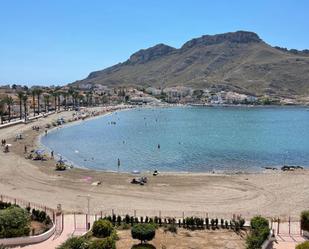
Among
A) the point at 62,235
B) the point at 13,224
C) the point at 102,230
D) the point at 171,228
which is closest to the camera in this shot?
the point at 102,230

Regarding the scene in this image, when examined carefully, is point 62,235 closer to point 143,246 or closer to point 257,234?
point 143,246

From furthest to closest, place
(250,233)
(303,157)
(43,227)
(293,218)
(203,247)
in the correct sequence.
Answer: (303,157), (293,218), (43,227), (250,233), (203,247)

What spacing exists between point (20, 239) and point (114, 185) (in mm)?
19954

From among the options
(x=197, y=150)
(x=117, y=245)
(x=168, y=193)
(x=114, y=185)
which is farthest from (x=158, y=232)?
(x=197, y=150)

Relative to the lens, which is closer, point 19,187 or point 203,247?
point 203,247

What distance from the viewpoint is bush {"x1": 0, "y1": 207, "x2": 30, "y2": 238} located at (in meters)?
25.9

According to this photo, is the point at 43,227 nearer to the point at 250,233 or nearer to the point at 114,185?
the point at 250,233

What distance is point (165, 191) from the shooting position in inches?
1690

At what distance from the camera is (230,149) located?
251 feet

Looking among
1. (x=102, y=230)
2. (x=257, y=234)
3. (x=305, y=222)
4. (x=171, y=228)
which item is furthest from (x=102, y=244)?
(x=305, y=222)

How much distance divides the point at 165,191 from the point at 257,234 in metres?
18.0

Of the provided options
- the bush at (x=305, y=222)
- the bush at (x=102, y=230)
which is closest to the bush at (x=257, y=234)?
the bush at (x=305, y=222)

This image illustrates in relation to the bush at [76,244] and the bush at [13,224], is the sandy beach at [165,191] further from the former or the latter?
the bush at [76,244]

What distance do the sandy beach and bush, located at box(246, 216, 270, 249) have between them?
7.08m
